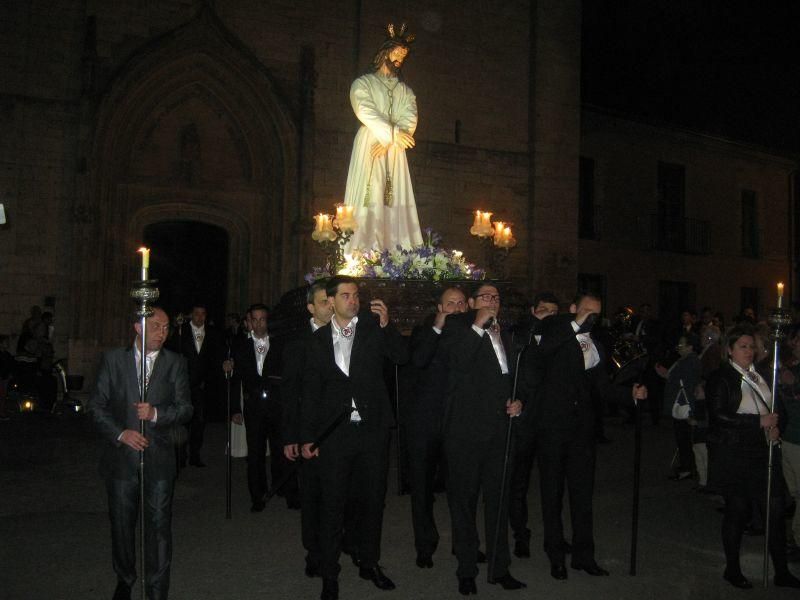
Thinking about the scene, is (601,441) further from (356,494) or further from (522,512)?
(356,494)

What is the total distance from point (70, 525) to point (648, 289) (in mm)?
21127

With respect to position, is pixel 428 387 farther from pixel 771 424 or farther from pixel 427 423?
pixel 771 424

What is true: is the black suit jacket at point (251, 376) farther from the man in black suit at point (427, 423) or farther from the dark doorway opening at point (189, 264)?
the dark doorway opening at point (189, 264)

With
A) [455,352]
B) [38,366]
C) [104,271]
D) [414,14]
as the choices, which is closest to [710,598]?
[455,352]

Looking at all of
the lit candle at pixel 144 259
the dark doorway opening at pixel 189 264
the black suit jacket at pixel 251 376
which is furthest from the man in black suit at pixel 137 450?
the dark doorway opening at pixel 189 264

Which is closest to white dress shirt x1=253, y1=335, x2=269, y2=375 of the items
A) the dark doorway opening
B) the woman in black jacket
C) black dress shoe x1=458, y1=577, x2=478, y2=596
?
black dress shoe x1=458, y1=577, x2=478, y2=596

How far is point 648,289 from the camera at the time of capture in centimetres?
2522

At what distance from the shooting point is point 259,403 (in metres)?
7.73

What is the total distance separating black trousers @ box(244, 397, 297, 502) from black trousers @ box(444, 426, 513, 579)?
250cm

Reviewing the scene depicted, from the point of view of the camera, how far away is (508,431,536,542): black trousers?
246 inches

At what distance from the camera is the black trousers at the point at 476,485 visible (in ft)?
17.7

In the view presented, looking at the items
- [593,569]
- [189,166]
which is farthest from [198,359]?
[189,166]

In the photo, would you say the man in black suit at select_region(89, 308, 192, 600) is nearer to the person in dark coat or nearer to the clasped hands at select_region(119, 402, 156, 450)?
the clasped hands at select_region(119, 402, 156, 450)

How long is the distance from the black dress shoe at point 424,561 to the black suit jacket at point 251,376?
7.22ft
